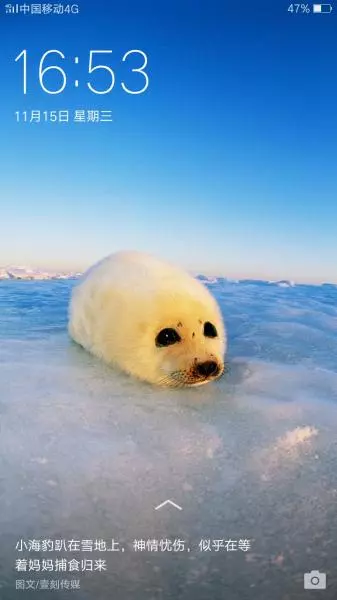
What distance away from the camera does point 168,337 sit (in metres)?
2.80

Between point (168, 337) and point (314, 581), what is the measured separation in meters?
1.43

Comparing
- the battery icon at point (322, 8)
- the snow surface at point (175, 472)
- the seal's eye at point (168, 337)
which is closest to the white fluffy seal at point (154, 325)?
the seal's eye at point (168, 337)

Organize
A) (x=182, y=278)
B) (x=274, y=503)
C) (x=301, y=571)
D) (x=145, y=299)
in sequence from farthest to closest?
(x=182, y=278), (x=145, y=299), (x=274, y=503), (x=301, y=571)

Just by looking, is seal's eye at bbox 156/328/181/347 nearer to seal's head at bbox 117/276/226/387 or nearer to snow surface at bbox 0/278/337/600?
seal's head at bbox 117/276/226/387

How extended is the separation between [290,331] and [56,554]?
2.45 meters

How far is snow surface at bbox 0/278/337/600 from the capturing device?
154 cm

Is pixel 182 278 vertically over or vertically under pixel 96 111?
under

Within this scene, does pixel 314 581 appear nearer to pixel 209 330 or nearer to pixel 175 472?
pixel 175 472

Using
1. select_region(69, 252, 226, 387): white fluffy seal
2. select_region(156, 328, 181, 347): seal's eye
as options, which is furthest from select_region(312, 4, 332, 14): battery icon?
select_region(156, 328, 181, 347): seal's eye

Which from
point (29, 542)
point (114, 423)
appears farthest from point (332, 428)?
point (29, 542)

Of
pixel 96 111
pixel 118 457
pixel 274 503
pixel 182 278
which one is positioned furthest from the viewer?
pixel 182 278

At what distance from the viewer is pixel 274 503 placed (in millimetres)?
1728

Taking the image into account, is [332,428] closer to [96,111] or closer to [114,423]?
[114,423]

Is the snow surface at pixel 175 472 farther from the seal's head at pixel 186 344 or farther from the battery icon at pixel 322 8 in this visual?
the battery icon at pixel 322 8
